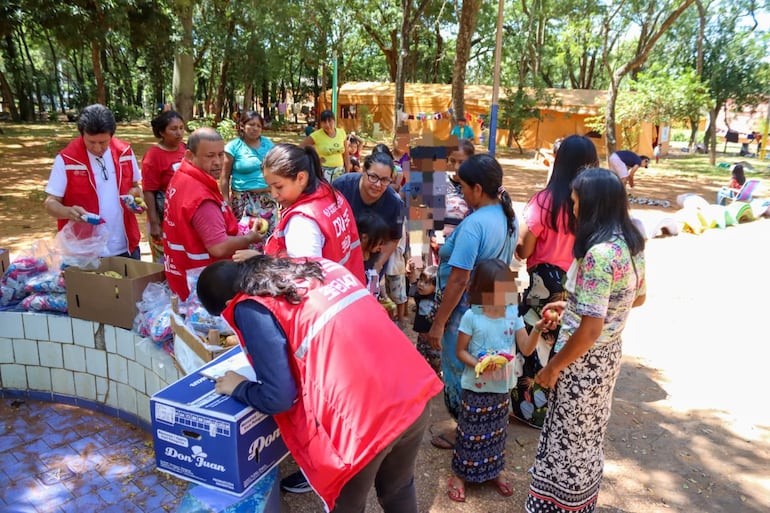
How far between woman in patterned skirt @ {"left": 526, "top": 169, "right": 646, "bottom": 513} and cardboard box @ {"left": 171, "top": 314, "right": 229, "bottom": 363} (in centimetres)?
141

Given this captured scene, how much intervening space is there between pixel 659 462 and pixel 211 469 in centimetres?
259

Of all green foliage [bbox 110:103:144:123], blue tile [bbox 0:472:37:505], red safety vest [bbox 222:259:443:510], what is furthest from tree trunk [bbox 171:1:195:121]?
green foliage [bbox 110:103:144:123]

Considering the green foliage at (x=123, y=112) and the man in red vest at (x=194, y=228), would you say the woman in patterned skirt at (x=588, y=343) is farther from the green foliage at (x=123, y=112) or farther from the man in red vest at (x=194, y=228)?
the green foliage at (x=123, y=112)

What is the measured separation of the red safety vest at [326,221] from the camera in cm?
242

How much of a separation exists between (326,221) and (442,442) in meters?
1.56

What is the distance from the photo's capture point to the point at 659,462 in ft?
10.5

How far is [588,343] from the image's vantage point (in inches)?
82.9

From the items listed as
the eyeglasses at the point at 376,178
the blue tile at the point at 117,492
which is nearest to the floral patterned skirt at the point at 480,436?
the eyeglasses at the point at 376,178

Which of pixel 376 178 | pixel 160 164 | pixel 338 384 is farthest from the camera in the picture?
pixel 160 164

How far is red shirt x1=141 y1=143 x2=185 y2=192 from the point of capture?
4090 mm

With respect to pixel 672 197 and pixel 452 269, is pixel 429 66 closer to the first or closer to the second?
pixel 672 197

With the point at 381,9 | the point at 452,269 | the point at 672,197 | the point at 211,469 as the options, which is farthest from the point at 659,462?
the point at 381,9

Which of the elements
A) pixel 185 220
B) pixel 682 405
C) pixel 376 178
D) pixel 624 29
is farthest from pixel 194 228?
pixel 624 29

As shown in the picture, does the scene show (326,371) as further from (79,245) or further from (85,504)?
(79,245)
